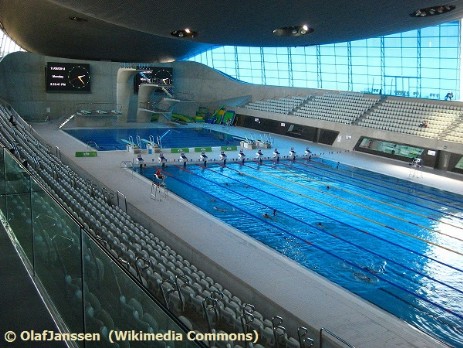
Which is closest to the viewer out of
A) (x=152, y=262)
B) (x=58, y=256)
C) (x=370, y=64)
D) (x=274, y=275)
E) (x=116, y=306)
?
(x=116, y=306)

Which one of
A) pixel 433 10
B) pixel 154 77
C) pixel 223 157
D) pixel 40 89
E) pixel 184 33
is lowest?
pixel 223 157

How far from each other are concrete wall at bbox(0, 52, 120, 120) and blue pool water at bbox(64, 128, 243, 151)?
4990mm

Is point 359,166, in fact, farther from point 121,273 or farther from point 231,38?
point 121,273

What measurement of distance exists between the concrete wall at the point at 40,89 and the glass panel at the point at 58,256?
29.2 meters

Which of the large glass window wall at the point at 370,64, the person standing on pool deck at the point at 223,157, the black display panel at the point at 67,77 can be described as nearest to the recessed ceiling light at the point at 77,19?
the black display panel at the point at 67,77

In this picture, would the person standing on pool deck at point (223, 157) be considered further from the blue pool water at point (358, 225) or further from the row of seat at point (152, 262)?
the row of seat at point (152, 262)

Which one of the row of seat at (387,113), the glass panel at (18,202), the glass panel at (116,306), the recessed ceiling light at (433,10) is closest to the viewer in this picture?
the glass panel at (116,306)

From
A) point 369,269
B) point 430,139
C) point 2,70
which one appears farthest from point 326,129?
point 2,70

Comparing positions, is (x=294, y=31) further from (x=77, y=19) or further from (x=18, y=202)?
(x=18, y=202)

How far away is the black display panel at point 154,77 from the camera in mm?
34125

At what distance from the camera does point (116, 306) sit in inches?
133

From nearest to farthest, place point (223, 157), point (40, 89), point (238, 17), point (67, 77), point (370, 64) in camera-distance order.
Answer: point (238, 17), point (223, 157), point (370, 64), point (40, 89), point (67, 77)

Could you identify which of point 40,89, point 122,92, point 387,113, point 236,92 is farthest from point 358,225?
point 40,89

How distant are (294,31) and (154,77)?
806 inches
